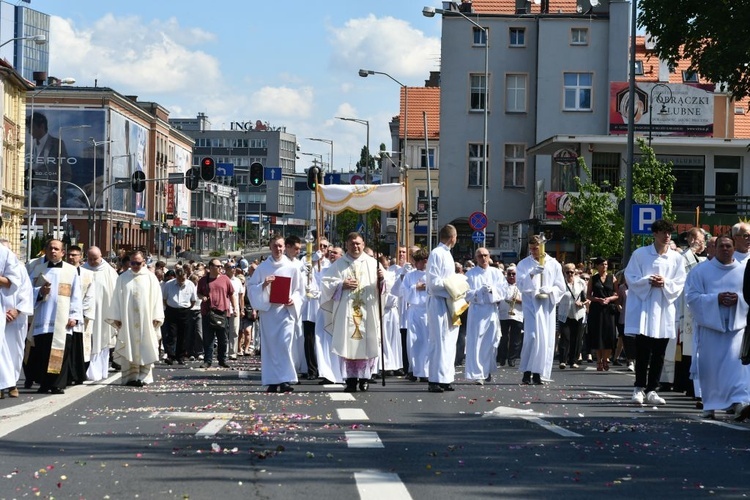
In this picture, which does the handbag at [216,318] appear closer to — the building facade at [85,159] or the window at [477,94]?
the window at [477,94]

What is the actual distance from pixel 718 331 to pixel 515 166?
5338 centimetres

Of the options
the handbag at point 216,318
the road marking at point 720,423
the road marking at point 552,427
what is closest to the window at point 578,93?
the handbag at point 216,318

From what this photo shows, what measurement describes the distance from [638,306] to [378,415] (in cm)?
393

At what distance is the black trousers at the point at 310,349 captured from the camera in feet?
69.4

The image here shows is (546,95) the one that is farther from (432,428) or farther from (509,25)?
(432,428)

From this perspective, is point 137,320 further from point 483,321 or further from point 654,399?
point 654,399

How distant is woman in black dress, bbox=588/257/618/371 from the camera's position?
24906mm

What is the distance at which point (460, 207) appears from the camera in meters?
67.2

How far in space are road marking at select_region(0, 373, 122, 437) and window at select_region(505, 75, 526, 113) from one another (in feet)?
163

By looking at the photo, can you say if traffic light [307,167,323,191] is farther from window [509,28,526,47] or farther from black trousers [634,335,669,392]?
window [509,28,526,47]

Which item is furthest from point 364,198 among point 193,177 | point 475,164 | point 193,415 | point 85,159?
point 85,159

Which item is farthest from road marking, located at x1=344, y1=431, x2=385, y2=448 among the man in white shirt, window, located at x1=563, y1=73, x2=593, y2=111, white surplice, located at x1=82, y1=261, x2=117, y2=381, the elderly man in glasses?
window, located at x1=563, y1=73, x2=593, y2=111

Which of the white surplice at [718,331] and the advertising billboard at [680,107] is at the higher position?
the advertising billboard at [680,107]

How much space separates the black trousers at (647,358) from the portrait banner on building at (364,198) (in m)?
13.2
